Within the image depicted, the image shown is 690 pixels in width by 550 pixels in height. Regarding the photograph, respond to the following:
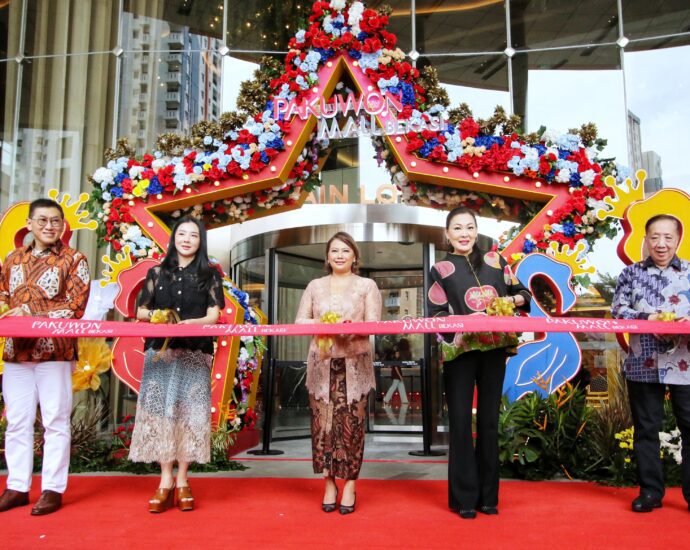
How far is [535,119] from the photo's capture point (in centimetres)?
856

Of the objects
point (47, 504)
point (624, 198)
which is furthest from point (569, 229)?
point (47, 504)

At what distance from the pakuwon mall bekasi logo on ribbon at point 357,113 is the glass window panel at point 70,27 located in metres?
4.93

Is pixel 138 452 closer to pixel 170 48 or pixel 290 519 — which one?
pixel 290 519

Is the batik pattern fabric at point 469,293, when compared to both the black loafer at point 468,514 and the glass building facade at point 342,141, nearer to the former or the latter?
the black loafer at point 468,514

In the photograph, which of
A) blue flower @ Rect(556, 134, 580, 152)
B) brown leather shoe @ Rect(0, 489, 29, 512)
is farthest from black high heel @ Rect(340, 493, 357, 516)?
blue flower @ Rect(556, 134, 580, 152)

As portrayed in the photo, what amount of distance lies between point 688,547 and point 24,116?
975cm

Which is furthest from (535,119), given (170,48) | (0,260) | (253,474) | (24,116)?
(24,116)

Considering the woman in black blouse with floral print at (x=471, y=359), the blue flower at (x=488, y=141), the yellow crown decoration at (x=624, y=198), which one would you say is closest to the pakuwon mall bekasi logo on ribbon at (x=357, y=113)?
the blue flower at (x=488, y=141)

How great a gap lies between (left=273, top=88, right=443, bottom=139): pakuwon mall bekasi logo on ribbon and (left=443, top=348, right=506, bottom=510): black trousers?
275 centimetres

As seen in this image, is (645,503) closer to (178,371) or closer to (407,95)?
(178,371)

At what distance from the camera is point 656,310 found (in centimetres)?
373

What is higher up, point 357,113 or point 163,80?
point 163,80

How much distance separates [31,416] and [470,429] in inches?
101

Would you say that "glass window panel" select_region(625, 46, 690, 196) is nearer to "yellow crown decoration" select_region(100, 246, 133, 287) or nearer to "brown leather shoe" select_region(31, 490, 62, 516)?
"yellow crown decoration" select_region(100, 246, 133, 287)
